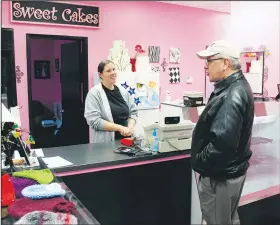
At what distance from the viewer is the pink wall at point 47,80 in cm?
659

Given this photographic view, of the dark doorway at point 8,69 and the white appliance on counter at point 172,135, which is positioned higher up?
the dark doorway at point 8,69

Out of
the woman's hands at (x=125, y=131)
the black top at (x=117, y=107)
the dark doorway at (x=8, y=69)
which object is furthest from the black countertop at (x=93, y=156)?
the dark doorway at (x=8, y=69)

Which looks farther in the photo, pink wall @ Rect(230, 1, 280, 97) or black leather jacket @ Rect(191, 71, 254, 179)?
pink wall @ Rect(230, 1, 280, 97)

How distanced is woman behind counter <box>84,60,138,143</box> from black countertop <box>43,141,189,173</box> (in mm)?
231

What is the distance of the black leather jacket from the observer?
2.09 metres

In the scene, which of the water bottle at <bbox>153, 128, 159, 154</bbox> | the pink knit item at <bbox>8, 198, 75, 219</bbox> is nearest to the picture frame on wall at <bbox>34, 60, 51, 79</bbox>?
the water bottle at <bbox>153, 128, 159, 154</bbox>

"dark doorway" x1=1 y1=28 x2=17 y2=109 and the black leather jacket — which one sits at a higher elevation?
"dark doorway" x1=1 y1=28 x2=17 y2=109

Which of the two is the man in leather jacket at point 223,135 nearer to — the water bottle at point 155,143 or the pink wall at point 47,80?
the water bottle at point 155,143

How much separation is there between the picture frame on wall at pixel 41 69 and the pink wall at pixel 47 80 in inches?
3.2

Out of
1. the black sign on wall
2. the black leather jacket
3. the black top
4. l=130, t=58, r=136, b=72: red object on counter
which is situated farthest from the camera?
l=130, t=58, r=136, b=72: red object on counter

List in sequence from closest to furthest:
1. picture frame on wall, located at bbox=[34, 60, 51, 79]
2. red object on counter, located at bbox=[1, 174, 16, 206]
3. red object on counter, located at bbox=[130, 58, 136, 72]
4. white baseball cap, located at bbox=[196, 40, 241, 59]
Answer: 1. red object on counter, located at bbox=[1, 174, 16, 206]
2. white baseball cap, located at bbox=[196, 40, 241, 59]
3. red object on counter, located at bbox=[130, 58, 136, 72]
4. picture frame on wall, located at bbox=[34, 60, 51, 79]

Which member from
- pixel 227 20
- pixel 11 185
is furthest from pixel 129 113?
pixel 227 20

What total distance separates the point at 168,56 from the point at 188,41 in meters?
0.58

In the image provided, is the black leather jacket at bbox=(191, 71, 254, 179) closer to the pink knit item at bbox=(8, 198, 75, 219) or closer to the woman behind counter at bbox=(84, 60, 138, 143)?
the pink knit item at bbox=(8, 198, 75, 219)
